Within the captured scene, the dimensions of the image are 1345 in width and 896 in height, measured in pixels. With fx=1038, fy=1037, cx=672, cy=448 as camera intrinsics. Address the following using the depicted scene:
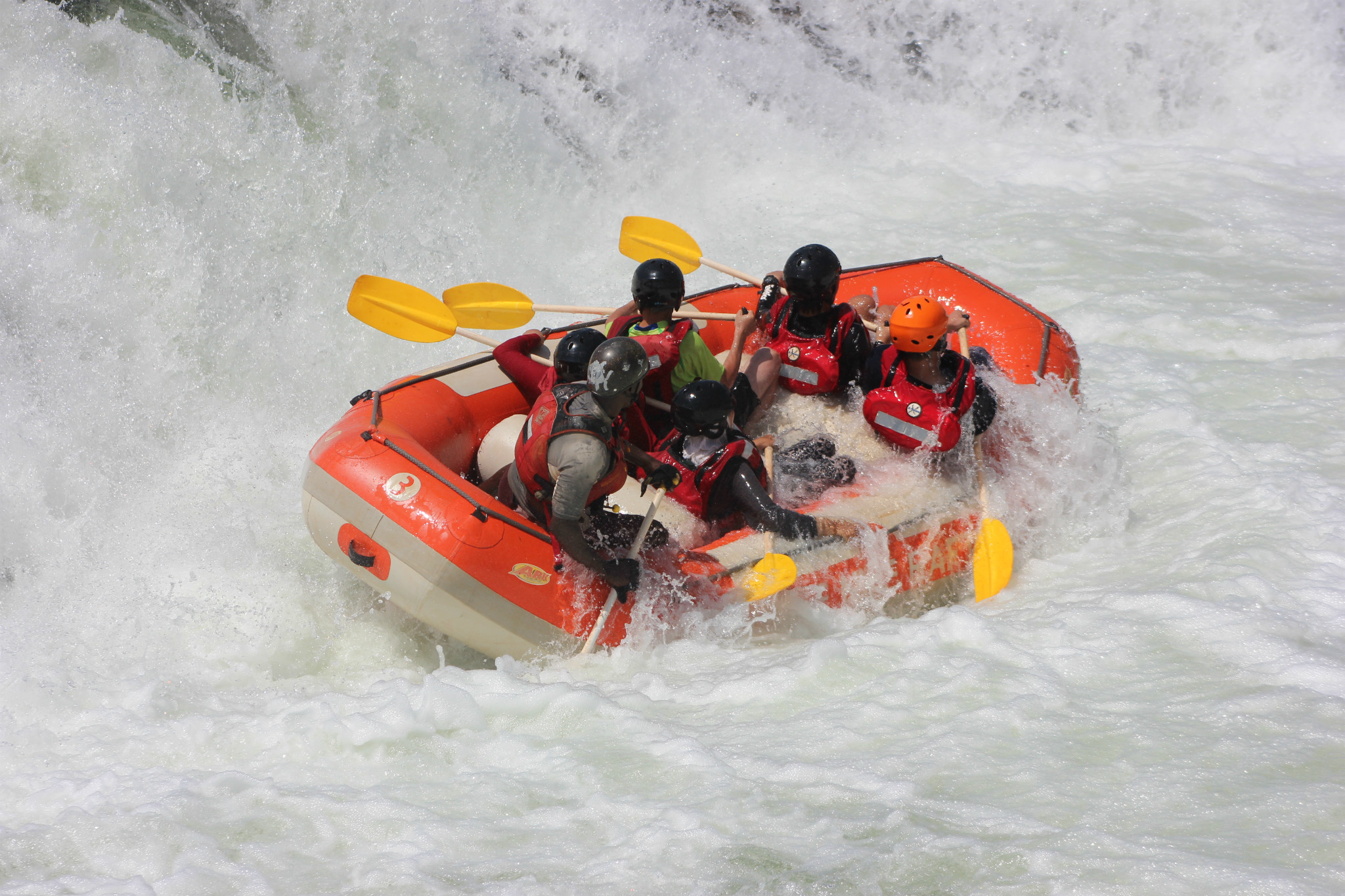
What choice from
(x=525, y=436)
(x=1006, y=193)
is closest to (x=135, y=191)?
(x=525, y=436)

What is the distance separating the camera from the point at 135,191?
5941 millimetres

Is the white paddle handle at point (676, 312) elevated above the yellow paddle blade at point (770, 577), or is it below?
above

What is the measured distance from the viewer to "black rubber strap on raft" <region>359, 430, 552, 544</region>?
3631 millimetres

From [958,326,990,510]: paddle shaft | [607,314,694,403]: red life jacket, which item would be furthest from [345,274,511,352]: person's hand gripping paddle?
[958,326,990,510]: paddle shaft

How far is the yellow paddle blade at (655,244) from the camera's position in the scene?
534 centimetres

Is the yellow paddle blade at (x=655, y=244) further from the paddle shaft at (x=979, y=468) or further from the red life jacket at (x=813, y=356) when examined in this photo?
the paddle shaft at (x=979, y=468)

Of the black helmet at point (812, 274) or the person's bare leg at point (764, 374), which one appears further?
the person's bare leg at point (764, 374)

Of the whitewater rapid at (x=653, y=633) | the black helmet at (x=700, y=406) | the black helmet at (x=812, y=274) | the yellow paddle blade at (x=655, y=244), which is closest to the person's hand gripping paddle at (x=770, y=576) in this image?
the whitewater rapid at (x=653, y=633)

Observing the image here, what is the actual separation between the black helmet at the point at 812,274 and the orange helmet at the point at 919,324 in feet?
1.13

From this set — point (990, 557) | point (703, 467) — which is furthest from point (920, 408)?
point (703, 467)

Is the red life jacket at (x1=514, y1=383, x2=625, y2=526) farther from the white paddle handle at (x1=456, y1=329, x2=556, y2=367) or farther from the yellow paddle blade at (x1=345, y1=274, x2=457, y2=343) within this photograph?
the yellow paddle blade at (x1=345, y1=274, x2=457, y2=343)

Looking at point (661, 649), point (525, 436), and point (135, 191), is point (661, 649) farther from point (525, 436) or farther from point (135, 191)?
point (135, 191)

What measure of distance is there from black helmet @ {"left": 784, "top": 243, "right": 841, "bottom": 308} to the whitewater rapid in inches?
42.8

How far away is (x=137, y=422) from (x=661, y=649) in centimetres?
320
